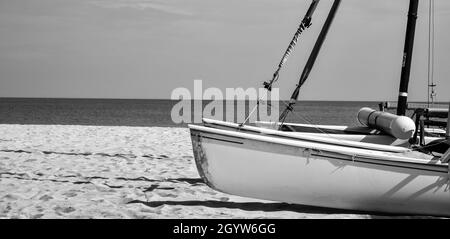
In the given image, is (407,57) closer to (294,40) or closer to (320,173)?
(294,40)

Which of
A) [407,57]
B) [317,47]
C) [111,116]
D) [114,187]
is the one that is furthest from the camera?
[111,116]

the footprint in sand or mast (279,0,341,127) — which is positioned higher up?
mast (279,0,341,127)

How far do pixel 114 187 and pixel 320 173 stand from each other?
12.1ft

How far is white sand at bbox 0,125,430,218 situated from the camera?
6824 mm

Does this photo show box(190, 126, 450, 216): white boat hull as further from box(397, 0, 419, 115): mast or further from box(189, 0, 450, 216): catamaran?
box(397, 0, 419, 115): mast

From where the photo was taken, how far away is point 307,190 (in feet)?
21.7

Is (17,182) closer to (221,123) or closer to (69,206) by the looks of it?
(69,206)

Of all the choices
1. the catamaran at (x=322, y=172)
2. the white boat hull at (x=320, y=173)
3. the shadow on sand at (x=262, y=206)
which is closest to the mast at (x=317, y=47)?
the shadow on sand at (x=262, y=206)

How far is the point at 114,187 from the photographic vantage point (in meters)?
8.33

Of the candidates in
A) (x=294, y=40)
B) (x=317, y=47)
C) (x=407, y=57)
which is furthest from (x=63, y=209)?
(x=407, y=57)

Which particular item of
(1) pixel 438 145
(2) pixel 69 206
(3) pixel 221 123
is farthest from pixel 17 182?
(1) pixel 438 145

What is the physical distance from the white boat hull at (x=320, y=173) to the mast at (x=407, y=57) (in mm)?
2888

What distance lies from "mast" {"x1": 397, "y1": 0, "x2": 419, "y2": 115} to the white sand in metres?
3.03

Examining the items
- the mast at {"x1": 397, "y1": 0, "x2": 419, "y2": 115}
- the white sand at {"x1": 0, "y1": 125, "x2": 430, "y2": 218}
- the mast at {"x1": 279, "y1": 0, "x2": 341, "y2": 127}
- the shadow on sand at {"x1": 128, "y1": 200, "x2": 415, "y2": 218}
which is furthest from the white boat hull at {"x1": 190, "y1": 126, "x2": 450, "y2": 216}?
the mast at {"x1": 279, "y1": 0, "x2": 341, "y2": 127}
